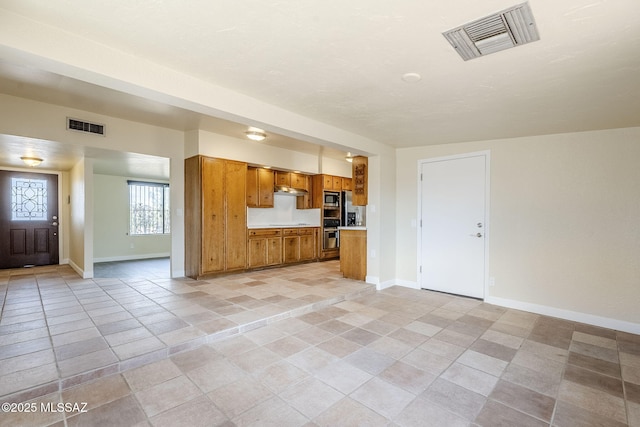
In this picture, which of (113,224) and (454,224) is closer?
(454,224)

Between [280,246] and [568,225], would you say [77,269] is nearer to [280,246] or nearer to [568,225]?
[280,246]

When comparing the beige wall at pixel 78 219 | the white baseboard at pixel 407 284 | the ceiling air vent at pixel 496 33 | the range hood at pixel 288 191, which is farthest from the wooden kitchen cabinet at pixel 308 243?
the ceiling air vent at pixel 496 33

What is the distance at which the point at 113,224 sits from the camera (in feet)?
25.7

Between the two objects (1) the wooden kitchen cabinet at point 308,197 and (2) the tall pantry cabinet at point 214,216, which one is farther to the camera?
(1) the wooden kitchen cabinet at point 308,197

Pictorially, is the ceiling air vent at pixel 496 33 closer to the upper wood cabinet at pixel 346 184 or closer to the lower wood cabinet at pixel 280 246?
the lower wood cabinet at pixel 280 246

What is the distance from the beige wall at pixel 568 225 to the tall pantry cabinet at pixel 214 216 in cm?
405

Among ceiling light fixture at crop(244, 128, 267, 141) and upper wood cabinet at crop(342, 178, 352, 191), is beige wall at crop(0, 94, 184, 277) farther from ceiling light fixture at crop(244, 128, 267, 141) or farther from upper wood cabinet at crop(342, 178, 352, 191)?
upper wood cabinet at crop(342, 178, 352, 191)

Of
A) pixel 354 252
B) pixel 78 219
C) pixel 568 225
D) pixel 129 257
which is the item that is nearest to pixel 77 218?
pixel 78 219

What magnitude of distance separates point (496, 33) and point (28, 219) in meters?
9.12

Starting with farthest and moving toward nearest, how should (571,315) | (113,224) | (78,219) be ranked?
(113,224), (78,219), (571,315)

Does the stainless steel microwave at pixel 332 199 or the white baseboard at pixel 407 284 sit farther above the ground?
the stainless steel microwave at pixel 332 199

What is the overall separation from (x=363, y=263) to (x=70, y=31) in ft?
14.9

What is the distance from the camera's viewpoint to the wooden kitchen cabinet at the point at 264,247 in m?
5.93

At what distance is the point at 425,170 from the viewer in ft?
16.4
